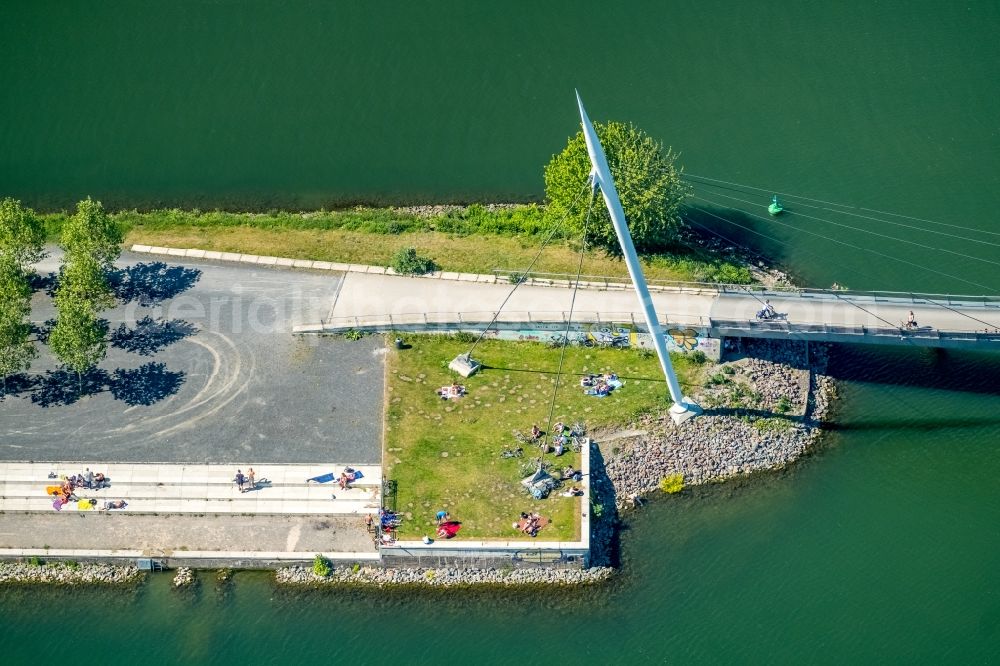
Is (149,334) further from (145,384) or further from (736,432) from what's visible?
(736,432)

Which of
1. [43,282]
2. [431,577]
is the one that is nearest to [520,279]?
[431,577]

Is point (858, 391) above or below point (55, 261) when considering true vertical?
below

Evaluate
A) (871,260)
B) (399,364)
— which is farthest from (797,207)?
(399,364)

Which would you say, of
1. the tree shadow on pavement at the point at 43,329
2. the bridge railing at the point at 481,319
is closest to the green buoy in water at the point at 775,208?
the bridge railing at the point at 481,319

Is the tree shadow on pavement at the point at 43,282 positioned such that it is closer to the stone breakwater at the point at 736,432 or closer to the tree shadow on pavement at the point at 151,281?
the tree shadow on pavement at the point at 151,281

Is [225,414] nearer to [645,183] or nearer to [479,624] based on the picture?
[479,624]

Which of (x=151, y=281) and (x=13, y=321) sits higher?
(x=151, y=281)

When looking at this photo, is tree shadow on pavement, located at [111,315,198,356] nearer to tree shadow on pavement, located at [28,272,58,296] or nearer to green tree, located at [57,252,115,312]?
green tree, located at [57,252,115,312]
